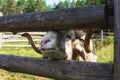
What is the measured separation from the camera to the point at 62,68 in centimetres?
253

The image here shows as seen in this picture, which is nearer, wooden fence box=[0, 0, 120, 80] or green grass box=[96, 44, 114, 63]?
wooden fence box=[0, 0, 120, 80]

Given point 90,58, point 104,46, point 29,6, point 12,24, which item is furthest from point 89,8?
point 29,6

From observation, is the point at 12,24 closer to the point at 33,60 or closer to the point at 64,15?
the point at 33,60

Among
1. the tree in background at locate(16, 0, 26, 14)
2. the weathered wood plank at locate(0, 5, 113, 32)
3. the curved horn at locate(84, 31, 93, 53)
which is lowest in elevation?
the tree in background at locate(16, 0, 26, 14)

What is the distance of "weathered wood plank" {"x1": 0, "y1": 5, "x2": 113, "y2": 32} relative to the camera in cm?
232

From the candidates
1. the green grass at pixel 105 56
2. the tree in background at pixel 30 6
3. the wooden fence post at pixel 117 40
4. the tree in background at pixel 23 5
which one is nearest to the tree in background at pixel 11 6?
the tree in background at pixel 23 5

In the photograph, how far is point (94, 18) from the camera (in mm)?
2318

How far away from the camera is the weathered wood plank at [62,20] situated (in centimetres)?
232

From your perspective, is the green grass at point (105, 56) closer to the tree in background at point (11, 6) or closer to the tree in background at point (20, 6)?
the tree in background at point (11, 6)

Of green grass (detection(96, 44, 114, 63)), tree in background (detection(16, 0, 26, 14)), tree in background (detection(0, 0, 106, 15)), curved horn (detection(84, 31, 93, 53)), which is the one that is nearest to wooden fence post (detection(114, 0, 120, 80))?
curved horn (detection(84, 31, 93, 53))

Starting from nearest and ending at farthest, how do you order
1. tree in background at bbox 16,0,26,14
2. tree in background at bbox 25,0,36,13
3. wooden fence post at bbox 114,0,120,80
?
wooden fence post at bbox 114,0,120,80, tree in background at bbox 25,0,36,13, tree in background at bbox 16,0,26,14

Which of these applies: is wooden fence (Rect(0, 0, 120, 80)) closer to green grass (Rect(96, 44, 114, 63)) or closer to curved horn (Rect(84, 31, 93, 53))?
curved horn (Rect(84, 31, 93, 53))

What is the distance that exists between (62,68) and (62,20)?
0.32 metres

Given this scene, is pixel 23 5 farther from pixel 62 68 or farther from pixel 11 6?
pixel 62 68
